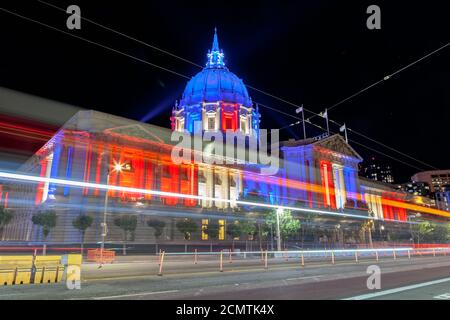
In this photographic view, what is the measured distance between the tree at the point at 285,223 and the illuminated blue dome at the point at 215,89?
57.9 m

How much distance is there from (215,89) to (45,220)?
6974 centimetres

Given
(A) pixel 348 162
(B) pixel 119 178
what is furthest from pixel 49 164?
(A) pixel 348 162

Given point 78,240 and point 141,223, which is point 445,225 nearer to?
point 141,223

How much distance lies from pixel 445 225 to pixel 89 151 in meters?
61.0

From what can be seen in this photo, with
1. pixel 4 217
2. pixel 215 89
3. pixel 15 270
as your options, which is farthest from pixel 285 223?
pixel 215 89

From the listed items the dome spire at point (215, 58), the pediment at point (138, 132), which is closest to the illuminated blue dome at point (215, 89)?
the dome spire at point (215, 58)

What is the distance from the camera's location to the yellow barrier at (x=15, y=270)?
502 inches

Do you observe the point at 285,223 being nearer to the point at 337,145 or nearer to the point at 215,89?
the point at 337,145

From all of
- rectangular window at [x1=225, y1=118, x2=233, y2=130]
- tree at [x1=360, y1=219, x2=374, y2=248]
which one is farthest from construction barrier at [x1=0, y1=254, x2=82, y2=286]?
rectangular window at [x1=225, y1=118, x2=233, y2=130]

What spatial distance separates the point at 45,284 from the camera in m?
12.9

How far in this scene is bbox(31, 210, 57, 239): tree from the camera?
135 ft

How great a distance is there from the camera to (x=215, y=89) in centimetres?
10238

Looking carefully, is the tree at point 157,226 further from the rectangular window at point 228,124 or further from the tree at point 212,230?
the rectangular window at point 228,124

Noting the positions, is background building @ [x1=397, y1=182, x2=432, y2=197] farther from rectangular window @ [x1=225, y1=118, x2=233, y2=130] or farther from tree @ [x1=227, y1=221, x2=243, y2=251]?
tree @ [x1=227, y1=221, x2=243, y2=251]
